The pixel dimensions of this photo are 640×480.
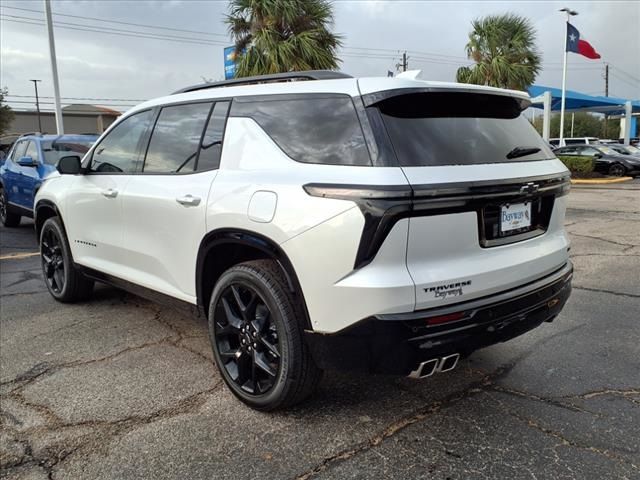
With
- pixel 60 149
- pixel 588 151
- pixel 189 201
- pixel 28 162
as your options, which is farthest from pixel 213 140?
pixel 588 151

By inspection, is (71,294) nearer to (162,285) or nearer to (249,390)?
(162,285)

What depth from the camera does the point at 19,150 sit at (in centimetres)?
999

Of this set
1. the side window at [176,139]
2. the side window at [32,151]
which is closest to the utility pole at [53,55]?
the side window at [32,151]

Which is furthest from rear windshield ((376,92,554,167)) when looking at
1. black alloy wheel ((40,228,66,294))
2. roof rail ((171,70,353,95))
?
black alloy wheel ((40,228,66,294))

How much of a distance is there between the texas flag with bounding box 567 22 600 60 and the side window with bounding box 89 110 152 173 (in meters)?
24.8

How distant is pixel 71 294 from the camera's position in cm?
505

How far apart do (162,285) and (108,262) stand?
2.73ft

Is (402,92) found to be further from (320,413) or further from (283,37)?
(283,37)

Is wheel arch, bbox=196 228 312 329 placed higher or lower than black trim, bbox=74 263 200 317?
higher

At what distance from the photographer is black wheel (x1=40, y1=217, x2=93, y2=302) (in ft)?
16.1

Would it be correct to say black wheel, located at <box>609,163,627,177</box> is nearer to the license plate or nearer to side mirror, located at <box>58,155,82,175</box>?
the license plate

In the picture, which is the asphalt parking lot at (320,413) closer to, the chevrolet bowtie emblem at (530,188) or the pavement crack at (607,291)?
the pavement crack at (607,291)

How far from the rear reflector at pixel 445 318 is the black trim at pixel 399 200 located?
1.23 feet

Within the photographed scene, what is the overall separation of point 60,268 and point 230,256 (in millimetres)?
2763
